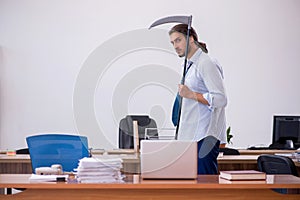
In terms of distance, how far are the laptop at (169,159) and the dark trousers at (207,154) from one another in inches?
16.5

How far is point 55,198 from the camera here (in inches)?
84.1

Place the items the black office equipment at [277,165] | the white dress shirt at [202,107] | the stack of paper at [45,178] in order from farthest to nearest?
1. the black office equipment at [277,165]
2. the white dress shirt at [202,107]
3. the stack of paper at [45,178]

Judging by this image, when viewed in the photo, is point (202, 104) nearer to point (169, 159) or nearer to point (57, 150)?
point (169, 159)

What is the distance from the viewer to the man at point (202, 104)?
2.61 metres

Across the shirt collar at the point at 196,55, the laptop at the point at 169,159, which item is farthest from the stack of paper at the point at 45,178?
the shirt collar at the point at 196,55

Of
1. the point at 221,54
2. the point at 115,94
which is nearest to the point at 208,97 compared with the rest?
the point at 115,94

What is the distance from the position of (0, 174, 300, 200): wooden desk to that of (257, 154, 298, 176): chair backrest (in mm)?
1099

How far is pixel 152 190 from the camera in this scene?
2141 millimetres

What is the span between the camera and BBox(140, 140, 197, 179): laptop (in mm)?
2223

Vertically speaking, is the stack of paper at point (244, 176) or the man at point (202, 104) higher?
the man at point (202, 104)

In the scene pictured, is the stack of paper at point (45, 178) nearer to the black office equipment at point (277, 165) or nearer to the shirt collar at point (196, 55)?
the shirt collar at point (196, 55)

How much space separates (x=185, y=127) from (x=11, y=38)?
5107 millimetres

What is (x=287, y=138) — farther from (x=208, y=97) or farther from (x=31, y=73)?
(x=31, y=73)

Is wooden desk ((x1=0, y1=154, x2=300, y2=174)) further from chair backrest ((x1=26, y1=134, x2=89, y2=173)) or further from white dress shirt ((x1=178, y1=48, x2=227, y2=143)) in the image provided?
white dress shirt ((x1=178, y1=48, x2=227, y2=143))
